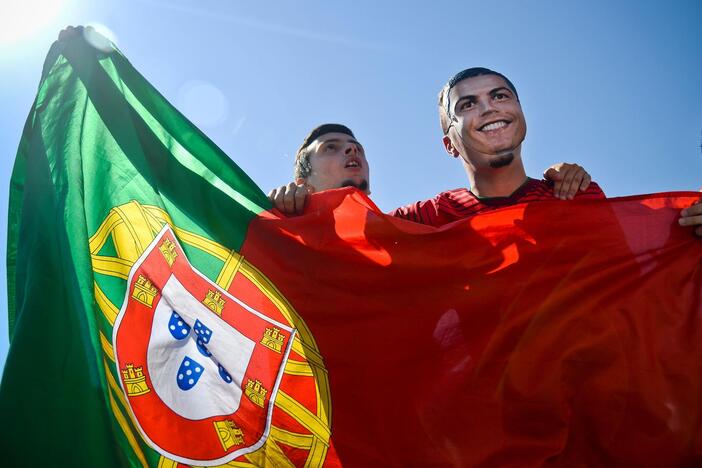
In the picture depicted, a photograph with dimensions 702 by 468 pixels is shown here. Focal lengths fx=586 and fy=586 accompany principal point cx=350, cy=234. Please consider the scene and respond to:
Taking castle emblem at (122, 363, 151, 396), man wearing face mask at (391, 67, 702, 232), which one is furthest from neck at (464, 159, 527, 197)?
castle emblem at (122, 363, 151, 396)

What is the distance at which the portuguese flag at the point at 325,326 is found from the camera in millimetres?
3016

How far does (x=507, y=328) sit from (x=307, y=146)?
4097mm

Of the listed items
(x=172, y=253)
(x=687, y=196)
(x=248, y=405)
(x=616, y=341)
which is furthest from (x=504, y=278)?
(x=172, y=253)

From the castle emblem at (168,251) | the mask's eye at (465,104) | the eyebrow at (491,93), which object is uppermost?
the eyebrow at (491,93)

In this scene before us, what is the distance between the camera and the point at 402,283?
3.50 metres

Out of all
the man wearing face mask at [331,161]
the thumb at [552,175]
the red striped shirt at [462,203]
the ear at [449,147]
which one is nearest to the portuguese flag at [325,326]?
the thumb at [552,175]

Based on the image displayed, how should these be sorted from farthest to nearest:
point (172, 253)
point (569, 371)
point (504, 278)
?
1. point (172, 253)
2. point (504, 278)
3. point (569, 371)

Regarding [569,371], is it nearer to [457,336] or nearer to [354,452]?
[457,336]

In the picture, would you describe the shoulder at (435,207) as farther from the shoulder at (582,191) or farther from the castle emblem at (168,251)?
the castle emblem at (168,251)

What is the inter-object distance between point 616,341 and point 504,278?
674 millimetres

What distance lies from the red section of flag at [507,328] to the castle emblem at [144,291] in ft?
2.02

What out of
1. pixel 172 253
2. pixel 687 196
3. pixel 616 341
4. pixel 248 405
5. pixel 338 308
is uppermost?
pixel 687 196

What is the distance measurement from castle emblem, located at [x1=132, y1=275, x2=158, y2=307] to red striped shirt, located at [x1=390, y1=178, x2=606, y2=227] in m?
1.98

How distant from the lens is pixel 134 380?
10.9ft
